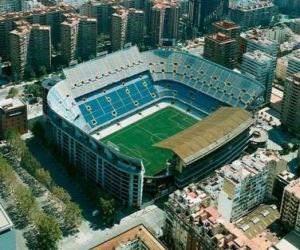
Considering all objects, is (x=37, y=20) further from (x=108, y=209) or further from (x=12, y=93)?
(x=108, y=209)

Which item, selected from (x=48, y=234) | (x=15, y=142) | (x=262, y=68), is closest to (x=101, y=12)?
(x=262, y=68)

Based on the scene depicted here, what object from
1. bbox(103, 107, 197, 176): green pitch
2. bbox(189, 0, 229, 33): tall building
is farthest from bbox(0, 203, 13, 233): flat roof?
bbox(189, 0, 229, 33): tall building

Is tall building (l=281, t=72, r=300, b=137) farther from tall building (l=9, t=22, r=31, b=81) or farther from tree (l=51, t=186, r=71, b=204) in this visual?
tall building (l=9, t=22, r=31, b=81)

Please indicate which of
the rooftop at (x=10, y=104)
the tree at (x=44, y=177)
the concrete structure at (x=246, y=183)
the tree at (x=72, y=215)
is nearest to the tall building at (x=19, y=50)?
the rooftop at (x=10, y=104)

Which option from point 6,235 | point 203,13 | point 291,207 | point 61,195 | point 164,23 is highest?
point 203,13

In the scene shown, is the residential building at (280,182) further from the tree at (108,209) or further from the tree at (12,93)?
the tree at (12,93)


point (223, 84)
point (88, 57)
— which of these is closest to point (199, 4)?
point (88, 57)
